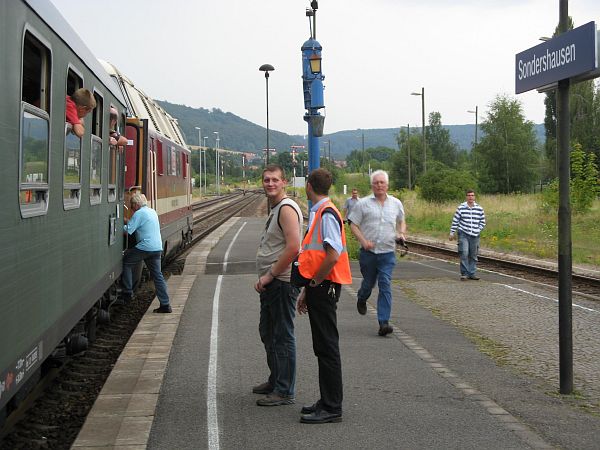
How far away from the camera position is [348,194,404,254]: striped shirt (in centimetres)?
905

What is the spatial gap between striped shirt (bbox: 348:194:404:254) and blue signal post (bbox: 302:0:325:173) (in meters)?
5.73

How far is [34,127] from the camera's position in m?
4.86

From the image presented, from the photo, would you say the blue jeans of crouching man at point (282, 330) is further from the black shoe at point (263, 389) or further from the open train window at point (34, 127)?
the open train window at point (34, 127)

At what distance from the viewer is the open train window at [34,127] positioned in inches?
180

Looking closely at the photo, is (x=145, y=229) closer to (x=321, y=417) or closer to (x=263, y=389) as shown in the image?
(x=263, y=389)

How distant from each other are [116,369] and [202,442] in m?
2.41

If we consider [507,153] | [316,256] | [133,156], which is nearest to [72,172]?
[316,256]

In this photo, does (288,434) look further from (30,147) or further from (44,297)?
(30,147)

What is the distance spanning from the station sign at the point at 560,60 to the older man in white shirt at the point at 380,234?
250 cm

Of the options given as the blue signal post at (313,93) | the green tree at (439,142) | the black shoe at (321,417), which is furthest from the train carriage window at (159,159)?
the green tree at (439,142)

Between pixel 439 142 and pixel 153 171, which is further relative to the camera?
pixel 439 142

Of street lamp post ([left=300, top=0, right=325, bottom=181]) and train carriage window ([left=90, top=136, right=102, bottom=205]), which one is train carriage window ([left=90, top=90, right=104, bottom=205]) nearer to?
train carriage window ([left=90, top=136, right=102, bottom=205])

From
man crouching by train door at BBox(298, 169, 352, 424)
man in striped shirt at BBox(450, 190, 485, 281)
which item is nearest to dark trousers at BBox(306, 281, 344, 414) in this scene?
man crouching by train door at BBox(298, 169, 352, 424)

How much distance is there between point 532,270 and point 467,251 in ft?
9.78
